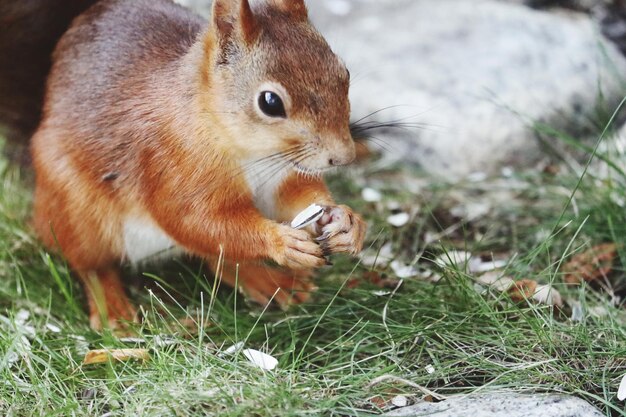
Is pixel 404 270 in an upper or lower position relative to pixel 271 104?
lower

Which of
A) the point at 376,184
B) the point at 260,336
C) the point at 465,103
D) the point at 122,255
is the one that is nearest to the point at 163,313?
the point at 122,255

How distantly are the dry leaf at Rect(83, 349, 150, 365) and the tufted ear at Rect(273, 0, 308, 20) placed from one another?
31.8 inches

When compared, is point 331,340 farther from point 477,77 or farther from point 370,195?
point 477,77

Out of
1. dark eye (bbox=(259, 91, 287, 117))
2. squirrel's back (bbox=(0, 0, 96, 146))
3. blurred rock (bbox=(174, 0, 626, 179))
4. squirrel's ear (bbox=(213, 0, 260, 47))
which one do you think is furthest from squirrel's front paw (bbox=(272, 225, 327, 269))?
blurred rock (bbox=(174, 0, 626, 179))

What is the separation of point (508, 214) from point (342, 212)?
939 millimetres

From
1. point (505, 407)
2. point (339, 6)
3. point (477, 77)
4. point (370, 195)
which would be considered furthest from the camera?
point (339, 6)

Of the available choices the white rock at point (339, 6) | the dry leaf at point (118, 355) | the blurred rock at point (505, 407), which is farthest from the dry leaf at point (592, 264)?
the white rock at point (339, 6)

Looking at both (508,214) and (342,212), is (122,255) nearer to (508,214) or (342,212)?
(342,212)

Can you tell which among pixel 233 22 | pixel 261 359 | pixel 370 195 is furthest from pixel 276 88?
pixel 370 195

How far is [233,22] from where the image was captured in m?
1.90

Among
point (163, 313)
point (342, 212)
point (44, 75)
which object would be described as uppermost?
point (44, 75)

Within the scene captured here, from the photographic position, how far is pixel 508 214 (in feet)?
9.09

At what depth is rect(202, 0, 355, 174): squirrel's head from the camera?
1811 mm

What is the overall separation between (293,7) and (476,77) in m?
1.34
